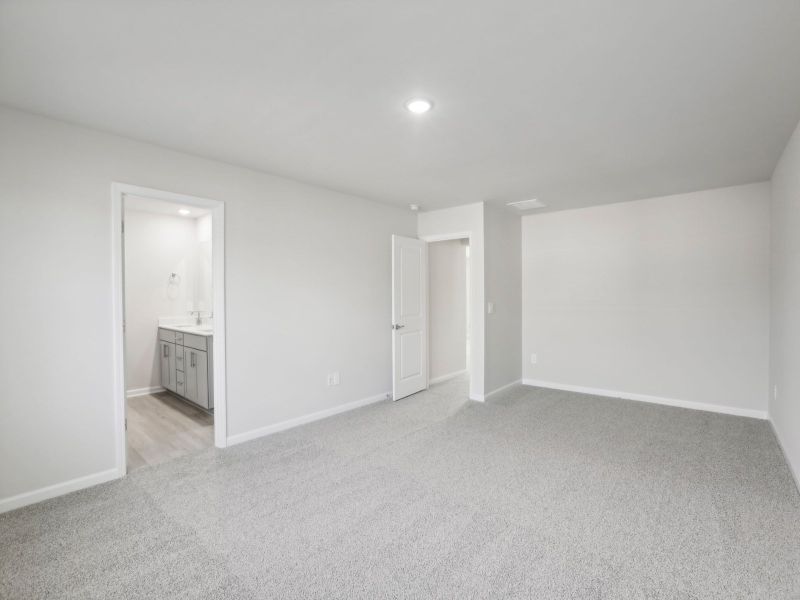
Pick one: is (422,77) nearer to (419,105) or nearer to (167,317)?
(419,105)

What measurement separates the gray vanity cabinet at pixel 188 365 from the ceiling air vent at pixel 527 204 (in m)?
3.68

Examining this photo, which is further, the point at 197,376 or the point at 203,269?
the point at 203,269

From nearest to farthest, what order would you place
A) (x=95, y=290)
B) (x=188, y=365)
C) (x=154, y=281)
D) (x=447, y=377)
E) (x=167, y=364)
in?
1. (x=95, y=290)
2. (x=188, y=365)
3. (x=167, y=364)
4. (x=154, y=281)
5. (x=447, y=377)

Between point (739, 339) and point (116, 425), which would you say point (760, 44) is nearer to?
point (739, 339)

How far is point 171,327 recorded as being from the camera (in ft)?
16.8

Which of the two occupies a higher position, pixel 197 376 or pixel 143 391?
pixel 197 376

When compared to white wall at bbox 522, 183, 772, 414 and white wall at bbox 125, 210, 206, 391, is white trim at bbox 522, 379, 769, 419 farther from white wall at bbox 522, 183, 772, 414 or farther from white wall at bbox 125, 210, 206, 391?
white wall at bbox 125, 210, 206, 391

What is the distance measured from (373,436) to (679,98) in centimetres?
322


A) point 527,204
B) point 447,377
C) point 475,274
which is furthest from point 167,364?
point 527,204

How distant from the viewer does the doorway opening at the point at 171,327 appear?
11.0 feet

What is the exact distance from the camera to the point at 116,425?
111 inches

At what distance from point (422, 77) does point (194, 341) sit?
145 inches

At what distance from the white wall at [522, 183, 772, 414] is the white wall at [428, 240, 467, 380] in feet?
3.29

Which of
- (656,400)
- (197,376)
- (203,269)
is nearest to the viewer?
(197,376)
